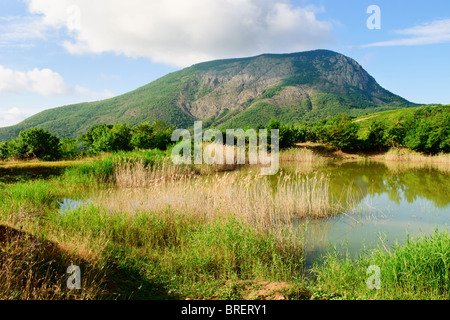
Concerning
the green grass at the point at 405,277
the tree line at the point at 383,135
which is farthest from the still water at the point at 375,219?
the tree line at the point at 383,135

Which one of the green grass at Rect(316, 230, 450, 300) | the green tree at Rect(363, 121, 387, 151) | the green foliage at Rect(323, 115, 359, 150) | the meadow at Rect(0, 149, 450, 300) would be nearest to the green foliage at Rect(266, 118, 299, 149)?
the green foliage at Rect(323, 115, 359, 150)

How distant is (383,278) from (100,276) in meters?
3.80

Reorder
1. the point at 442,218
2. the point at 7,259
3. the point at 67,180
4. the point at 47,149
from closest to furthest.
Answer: the point at 7,259
the point at 442,218
the point at 67,180
the point at 47,149

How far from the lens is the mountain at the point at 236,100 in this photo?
102 metres

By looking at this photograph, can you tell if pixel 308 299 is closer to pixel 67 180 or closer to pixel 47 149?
pixel 67 180

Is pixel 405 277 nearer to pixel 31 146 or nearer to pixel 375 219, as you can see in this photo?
pixel 375 219

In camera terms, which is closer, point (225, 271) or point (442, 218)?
point (225, 271)

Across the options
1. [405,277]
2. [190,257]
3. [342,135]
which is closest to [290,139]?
[342,135]

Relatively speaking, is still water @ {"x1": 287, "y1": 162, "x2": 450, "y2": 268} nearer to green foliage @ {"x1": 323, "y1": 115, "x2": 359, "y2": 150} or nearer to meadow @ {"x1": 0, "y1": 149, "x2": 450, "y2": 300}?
meadow @ {"x1": 0, "y1": 149, "x2": 450, "y2": 300}

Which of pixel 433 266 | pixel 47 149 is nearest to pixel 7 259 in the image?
pixel 433 266

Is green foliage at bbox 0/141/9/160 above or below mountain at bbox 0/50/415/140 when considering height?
below

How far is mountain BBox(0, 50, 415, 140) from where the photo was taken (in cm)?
10212
